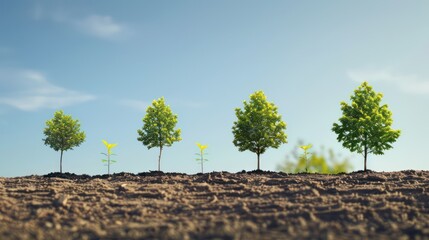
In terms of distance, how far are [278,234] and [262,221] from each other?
121 cm

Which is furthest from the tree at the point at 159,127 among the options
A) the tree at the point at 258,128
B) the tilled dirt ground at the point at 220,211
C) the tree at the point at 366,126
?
the tilled dirt ground at the point at 220,211

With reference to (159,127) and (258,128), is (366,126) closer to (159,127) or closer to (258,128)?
(258,128)

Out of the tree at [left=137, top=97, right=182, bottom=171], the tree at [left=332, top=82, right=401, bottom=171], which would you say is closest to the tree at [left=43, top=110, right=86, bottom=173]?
the tree at [left=137, top=97, right=182, bottom=171]

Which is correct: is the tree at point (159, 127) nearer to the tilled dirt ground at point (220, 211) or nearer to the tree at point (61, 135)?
the tree at point (61, 135)

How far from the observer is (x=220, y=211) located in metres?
10.3

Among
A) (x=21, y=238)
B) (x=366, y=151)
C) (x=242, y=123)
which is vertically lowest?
(x=21, y=238)

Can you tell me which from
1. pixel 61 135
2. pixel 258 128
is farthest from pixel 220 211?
pixel 61 135

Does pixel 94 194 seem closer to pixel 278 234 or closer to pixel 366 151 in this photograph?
pixel 278 234

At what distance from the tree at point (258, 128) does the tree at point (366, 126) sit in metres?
4.06

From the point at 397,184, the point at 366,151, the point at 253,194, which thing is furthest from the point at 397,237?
the point at 366,151

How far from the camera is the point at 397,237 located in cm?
777

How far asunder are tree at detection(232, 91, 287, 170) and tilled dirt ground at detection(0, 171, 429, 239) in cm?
1582

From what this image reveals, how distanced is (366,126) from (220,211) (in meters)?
21.6

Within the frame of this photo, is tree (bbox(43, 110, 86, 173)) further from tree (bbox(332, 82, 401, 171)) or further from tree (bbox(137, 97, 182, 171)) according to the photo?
tree (bbox(332, 82, 401, 171))
